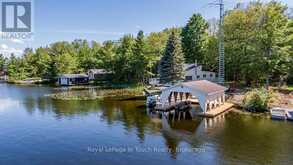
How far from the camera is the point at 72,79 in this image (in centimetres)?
5603

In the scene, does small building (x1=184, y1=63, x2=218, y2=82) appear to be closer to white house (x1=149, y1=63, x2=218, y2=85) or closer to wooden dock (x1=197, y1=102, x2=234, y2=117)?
white house (x1=149, y1=63, x2=218, y2=85)

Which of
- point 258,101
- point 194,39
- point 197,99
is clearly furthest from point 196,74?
point 197,99

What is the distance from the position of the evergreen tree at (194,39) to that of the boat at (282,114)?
28357 millimetres

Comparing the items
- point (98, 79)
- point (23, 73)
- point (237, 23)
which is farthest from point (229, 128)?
point (23, 73)

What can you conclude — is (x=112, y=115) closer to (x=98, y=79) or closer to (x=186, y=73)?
(x=186, y=73)

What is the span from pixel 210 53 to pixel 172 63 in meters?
7.24

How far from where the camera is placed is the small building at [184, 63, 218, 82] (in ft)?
141

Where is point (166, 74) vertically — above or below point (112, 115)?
above

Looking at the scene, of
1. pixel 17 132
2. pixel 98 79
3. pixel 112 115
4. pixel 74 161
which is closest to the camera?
pixel 74 161

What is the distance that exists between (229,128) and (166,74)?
71.9ft

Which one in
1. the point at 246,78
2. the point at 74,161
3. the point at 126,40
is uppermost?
the point at 126,40

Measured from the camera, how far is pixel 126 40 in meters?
51.9

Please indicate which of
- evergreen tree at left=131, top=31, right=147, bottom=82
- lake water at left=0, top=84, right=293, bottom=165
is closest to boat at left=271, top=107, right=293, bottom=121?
lake water at left=0, top=84, right=293, bottom=165

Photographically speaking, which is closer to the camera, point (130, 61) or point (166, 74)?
point (166, 74)
